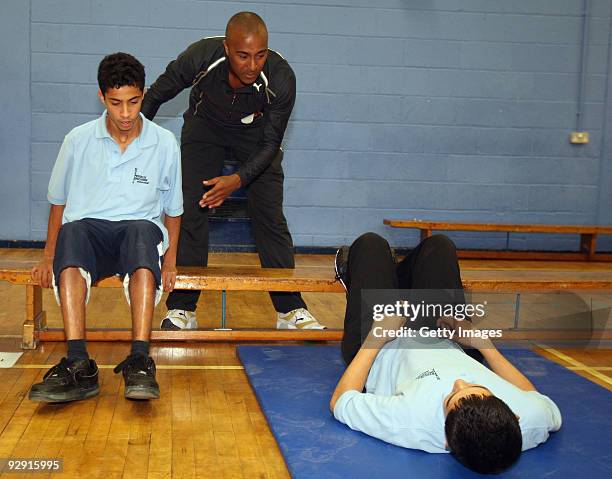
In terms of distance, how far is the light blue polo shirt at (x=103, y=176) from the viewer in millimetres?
2682

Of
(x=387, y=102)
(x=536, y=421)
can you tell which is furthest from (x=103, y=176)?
(x=387, y=102)

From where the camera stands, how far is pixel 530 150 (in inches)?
270

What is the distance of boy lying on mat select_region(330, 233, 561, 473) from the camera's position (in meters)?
1.66

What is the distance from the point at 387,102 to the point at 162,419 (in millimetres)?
4845

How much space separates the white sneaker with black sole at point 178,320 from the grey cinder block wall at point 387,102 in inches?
124

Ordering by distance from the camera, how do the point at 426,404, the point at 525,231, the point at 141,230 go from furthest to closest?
1. the point at 525,231
2. the point at 141,230
3. the point at 426,404

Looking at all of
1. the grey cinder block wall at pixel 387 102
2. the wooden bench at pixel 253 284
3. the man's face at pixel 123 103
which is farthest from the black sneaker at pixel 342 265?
the grey cinder block wall at pixel 387 102

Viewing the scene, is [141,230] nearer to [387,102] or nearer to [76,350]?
[76,350]

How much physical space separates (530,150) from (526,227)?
79cm

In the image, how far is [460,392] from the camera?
1780 millimetres

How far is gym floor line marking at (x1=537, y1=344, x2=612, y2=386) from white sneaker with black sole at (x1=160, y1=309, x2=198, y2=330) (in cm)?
158

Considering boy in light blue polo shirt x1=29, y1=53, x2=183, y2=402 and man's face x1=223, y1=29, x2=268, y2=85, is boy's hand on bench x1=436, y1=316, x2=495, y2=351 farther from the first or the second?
man's face x1=223, y1=29, x2=268, y2=85

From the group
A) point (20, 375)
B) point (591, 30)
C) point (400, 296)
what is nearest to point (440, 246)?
→ point (400, 296)

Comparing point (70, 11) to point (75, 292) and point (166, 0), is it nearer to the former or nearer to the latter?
point (166, 0)
